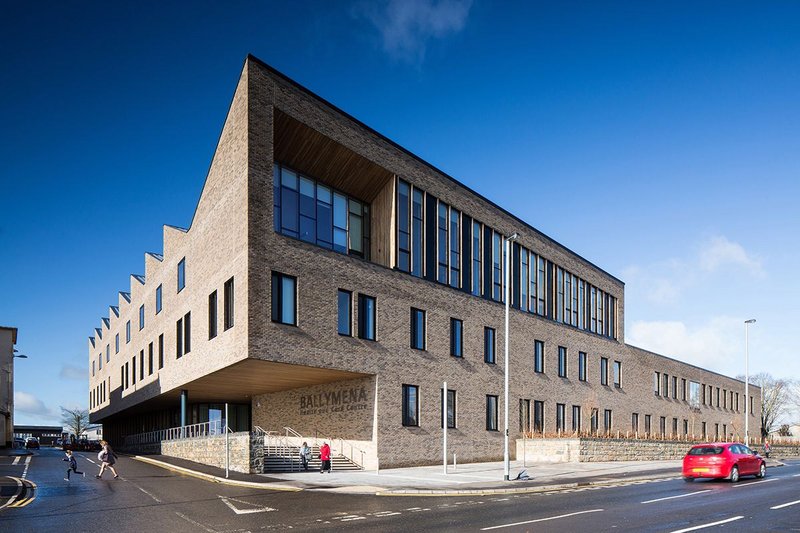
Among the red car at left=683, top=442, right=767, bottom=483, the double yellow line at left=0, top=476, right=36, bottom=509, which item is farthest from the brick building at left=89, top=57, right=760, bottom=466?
the red car at left=683, top=442, right=767, bottom=483

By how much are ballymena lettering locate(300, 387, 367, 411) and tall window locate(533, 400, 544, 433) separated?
15938mm

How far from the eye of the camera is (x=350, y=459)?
3238cm

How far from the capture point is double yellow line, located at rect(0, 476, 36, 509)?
1856cm

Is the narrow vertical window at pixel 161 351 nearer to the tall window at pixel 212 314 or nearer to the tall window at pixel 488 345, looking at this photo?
the tall window at pixel 212 314

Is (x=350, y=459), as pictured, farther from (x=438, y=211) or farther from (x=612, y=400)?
(x=612, y=400)

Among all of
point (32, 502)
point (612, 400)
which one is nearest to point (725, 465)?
point (32, 502)

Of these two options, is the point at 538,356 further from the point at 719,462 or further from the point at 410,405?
the point at 719,462

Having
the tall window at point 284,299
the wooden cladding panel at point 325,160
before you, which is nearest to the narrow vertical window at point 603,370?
the wooden cladding panel at point 325,160

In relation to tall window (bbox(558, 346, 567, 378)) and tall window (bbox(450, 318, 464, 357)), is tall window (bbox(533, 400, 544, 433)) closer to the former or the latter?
tall window (bbox(558, 346, 567, 378))

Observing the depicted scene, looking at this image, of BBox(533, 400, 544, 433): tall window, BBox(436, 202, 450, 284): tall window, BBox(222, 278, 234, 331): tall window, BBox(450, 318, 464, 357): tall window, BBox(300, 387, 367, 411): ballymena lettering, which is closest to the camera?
BBox(222, 278, 234, 331): tall window

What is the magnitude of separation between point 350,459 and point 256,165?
14.4 metres

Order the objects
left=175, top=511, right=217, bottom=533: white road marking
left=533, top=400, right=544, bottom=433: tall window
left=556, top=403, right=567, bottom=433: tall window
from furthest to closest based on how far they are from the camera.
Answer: left=556, top=403, right=567, bottom=433: tall window, left=533, top=400, right=544, bottom=433: tall window, left=175, top=511, right=217, bottom=533: white road marking

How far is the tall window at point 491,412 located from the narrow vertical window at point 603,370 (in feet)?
56.3

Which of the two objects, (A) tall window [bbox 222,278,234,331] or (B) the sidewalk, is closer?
(B) the sidewalk
